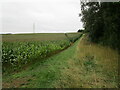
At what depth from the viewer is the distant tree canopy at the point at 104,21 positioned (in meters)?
13.2

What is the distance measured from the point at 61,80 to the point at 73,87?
2.69ft

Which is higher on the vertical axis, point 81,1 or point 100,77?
point 81,1

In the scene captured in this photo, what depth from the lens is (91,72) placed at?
25.6 ft

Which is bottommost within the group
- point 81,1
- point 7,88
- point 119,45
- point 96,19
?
point 7,88

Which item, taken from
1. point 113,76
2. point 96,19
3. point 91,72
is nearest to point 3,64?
point 91,72

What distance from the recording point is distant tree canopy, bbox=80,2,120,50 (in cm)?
1320

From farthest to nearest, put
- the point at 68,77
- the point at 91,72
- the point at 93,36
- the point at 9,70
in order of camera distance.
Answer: the point at 93,36, the point at 9,70, the point at 91,72, the point at 68,77

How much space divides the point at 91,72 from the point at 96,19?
1198cm

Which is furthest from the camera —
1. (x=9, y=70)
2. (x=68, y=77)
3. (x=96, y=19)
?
(x=96, y=19)

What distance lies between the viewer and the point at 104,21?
50.4ft

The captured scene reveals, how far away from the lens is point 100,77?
278 inches

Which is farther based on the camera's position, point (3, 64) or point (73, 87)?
point (3, 64)

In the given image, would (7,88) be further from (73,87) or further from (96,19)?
(96,19)

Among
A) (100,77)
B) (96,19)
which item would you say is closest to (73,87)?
(100,77)
